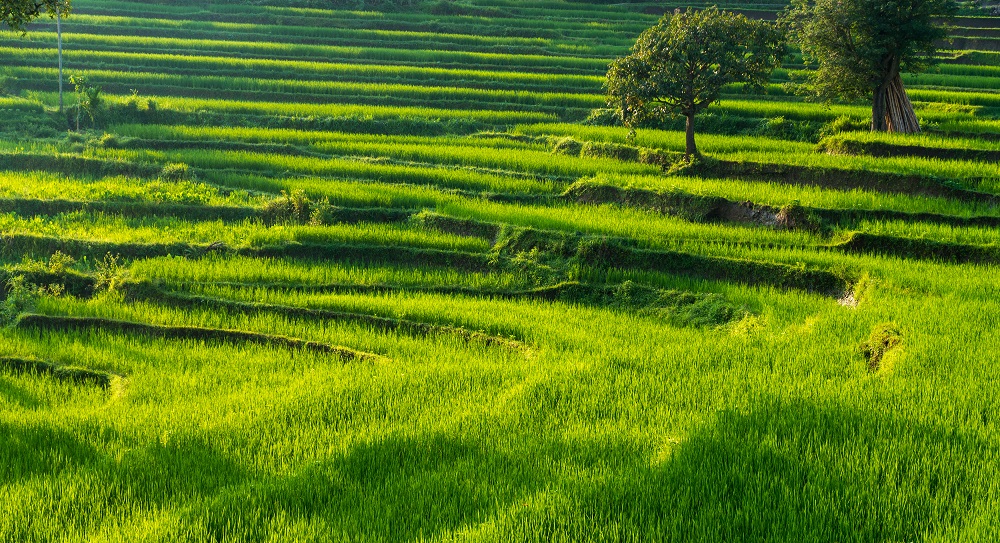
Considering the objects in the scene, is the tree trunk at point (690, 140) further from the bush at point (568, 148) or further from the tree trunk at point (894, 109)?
the tree trunk at point (894, 109)

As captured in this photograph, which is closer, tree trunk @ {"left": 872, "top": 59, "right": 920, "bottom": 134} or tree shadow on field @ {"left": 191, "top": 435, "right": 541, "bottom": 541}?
tree shadow on field @ {"left": 191, "top": 435, "right": 541, "bottom": 541}

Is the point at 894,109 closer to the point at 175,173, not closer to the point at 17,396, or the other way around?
the point at 175,173

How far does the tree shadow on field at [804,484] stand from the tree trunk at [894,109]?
1206cm

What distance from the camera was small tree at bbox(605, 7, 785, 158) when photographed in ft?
48.1

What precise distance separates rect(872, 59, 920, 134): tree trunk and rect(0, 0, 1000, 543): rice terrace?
5cm

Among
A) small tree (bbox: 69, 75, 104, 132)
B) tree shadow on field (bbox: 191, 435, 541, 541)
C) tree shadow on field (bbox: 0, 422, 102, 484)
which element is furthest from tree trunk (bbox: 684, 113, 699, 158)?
small tree (bbox: 69, 75, 104, 132)

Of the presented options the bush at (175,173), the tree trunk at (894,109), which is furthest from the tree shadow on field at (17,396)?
the tree trunk at (894,109)

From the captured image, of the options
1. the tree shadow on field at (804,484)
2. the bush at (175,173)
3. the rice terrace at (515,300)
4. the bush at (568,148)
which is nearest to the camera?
the tree shadow on field at (804,484)

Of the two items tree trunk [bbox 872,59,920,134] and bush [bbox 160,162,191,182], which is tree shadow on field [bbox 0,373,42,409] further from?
tree trunk [bbox 872,59,920,134]

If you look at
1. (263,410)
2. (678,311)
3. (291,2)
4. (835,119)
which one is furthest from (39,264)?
(291,2)

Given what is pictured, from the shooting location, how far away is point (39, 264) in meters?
10.6

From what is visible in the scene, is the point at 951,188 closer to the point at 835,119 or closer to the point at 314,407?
the point at 835,119

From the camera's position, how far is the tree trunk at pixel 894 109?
53.7ft

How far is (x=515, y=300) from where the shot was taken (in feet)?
33.8
